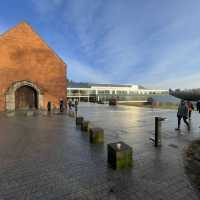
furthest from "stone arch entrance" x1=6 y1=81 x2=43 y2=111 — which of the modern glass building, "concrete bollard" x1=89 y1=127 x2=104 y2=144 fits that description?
the modern glass building

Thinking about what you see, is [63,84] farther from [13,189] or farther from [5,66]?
[13,189]

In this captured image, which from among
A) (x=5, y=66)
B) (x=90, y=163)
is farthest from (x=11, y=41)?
(x=90, y=163)

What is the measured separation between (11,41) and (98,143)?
69.5ft

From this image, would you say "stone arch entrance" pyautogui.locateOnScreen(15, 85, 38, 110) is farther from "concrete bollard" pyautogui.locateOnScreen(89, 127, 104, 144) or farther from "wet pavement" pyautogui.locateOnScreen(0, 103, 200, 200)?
"concrete bollard" pyautogui.locateOnScreen(89, 127, 104, 144)

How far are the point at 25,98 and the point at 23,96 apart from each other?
37cm

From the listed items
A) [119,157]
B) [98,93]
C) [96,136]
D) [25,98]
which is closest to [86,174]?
[119,157]

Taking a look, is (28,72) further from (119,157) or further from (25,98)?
(119,157)

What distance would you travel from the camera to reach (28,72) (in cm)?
2270

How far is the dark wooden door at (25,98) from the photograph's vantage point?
22.9 m

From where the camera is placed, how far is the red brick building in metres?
21.7

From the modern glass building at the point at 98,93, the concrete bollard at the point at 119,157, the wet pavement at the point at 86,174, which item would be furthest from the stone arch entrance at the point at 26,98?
the modern glass building at the point at 98,93

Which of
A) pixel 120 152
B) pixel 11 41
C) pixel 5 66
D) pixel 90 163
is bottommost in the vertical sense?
pixel 90 163

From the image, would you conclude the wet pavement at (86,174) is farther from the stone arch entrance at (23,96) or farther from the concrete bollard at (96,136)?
the stone arch entrance at (23,96)

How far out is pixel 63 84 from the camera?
24.6 m
